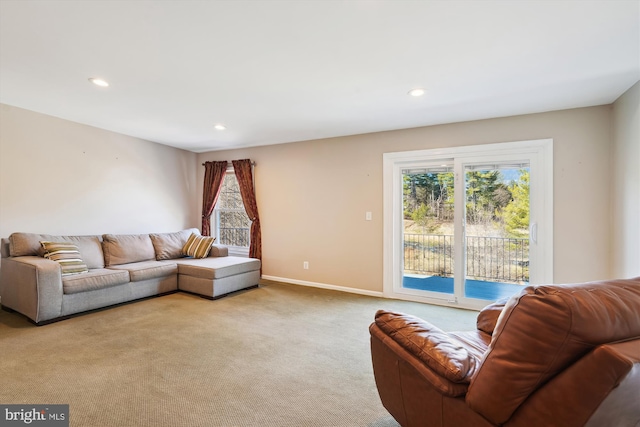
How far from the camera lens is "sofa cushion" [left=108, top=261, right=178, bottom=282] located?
3.95m

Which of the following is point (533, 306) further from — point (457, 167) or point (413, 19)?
point (457, 167)

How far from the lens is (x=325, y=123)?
4.05 meters

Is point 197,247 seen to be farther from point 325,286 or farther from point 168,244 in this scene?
point 325,286

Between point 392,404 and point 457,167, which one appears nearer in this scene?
point 392,404

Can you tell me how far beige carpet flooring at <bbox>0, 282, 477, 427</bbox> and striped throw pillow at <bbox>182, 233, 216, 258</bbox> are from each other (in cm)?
121

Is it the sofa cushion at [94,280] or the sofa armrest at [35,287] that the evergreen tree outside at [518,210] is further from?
the sofa armrest at [35,287]

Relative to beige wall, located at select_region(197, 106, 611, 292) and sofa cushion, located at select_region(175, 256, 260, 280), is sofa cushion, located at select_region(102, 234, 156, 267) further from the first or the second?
beige wall, located at select_region(197, 106, 611, 292)

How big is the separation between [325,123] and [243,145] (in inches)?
79.2

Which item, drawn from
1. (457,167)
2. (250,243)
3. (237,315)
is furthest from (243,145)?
(457,167)

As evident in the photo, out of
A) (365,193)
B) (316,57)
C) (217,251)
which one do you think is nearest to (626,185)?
(365,193)

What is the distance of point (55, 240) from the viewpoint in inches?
148

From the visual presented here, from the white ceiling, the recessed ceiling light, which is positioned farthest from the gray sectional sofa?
the recessed ceiling light

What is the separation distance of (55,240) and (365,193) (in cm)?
398

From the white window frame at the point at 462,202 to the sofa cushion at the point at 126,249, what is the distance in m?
3.51
